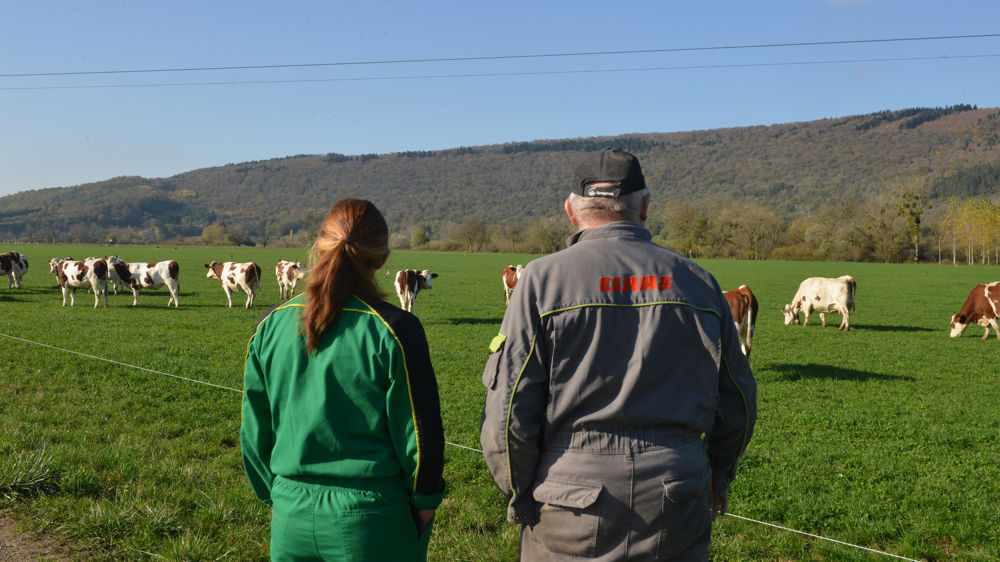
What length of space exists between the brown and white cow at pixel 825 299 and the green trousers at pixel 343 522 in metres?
20.0

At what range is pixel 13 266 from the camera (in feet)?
88.8

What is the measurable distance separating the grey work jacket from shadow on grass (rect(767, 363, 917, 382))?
10.7m

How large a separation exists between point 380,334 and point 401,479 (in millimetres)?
589

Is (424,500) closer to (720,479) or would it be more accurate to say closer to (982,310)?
(720,479)

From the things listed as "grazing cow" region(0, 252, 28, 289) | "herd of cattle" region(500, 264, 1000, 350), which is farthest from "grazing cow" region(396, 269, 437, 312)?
"grazing cow" region(0, 252, 28, 289)

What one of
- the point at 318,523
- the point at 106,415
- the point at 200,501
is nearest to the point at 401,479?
the point at 318,523

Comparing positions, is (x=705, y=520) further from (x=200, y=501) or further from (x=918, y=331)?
(x=918, y=331)

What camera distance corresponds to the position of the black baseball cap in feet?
8.32

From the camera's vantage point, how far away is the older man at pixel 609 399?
232 cm

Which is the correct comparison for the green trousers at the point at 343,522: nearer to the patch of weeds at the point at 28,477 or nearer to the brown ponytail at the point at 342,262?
→ the brown ponytail at the point at 342,262

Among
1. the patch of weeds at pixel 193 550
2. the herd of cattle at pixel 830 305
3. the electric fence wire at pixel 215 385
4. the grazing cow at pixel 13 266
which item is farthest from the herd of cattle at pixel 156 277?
the patch of weeds at pixel 193 550

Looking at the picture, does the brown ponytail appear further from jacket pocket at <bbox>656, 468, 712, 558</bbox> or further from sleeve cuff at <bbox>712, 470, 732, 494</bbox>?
sleeve cuff at <bbox>712, 470, 732, 494</bbox>

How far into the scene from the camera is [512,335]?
2.40 meters

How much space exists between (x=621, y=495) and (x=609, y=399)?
321 millimetres
